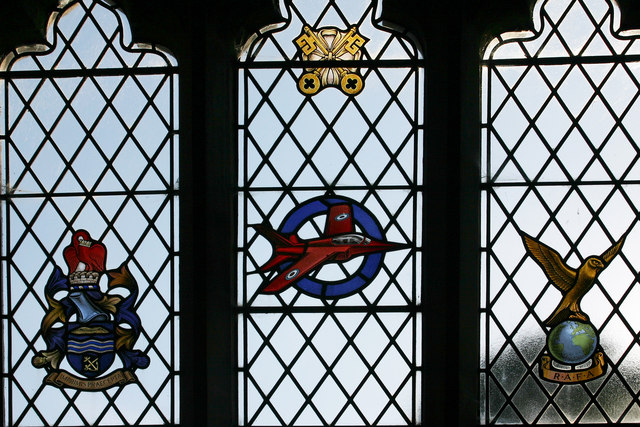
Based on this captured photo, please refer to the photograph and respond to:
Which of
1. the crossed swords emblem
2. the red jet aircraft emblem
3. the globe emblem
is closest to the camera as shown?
the globe emblem

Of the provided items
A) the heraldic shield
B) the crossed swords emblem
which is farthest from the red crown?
the crossed swords emblem

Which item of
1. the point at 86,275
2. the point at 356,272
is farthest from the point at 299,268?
the point at 86,275

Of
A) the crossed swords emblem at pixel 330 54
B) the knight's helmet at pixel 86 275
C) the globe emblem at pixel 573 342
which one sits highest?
the crossed swords emblem at pixel 330 54

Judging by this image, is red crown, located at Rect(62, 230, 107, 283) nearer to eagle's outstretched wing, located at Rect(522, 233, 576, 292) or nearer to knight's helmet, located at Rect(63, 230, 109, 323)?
knight's helmet, located at Rect(63, 230, 109, 323)

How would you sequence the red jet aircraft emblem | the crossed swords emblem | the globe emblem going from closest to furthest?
the globe emblem < the red jet aircraft emblem < the crossed swords emblem

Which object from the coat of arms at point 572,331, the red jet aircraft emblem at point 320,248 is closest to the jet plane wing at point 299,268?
the red jet aircraft emblem at point 320,248

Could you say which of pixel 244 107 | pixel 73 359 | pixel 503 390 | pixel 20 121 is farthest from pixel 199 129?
pixel 503 390

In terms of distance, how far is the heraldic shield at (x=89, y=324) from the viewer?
4770 mm

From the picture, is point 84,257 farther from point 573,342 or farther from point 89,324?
point 573,342

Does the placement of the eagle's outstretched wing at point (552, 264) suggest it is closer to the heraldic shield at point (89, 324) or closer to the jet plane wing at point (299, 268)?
the jet plane wing at point (299, 268)

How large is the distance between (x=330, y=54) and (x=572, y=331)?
6.69 feet

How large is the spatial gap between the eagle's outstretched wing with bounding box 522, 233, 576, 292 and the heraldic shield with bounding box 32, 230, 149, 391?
2.20m

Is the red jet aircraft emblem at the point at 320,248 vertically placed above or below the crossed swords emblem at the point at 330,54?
below

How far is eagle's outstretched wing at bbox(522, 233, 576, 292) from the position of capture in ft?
15.6
